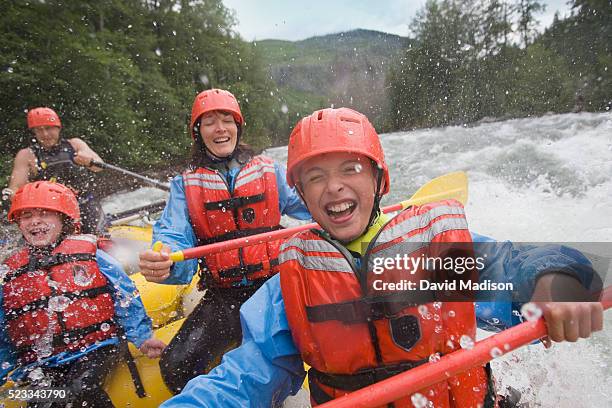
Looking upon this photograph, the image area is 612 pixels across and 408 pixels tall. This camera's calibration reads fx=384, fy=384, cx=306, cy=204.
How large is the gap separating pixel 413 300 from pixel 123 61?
1595 cm

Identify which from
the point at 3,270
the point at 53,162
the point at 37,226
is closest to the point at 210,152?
the point at 37,226

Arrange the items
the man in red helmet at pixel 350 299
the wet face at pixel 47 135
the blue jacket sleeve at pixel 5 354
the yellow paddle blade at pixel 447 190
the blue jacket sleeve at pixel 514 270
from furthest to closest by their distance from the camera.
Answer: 1. the wet face at pixel 47 135
2. the yellow paddle blade at pixel 447 190
3. the blue jacket sleeve at pixel 5 354
4. the man in red helmet at pixel 350 299
5. the blue jacket sleeve at pixel 514 270

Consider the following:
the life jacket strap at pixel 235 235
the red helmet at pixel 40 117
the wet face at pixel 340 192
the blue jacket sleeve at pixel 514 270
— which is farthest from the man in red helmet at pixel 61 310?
the red helmet at pixel 40 117

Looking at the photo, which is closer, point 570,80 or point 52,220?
point 52,220


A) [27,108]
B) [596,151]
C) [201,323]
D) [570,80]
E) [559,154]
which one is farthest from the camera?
[570,80]

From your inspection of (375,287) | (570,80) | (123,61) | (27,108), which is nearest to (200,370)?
(375,287)

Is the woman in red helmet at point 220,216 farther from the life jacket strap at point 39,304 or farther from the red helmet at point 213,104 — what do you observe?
the life jacket strap at point 39,304

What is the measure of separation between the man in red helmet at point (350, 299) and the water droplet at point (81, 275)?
1411mm

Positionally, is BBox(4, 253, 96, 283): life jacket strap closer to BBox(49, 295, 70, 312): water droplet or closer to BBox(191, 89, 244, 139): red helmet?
BBox(49, 295, 70, 312): water droplet

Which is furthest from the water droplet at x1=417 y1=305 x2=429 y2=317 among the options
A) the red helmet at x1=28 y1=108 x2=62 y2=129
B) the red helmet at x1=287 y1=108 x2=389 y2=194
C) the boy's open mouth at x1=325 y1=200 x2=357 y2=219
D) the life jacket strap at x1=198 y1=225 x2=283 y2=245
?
the red helmet at x1=28 y1=108 x2=62 y2=129

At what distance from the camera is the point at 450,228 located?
1.42 m

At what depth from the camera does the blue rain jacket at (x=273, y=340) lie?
1.28 metres

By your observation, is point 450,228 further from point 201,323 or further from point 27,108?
point 27,108

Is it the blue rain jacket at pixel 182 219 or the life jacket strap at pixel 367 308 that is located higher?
the blue rain jacket at pixel 182 219
